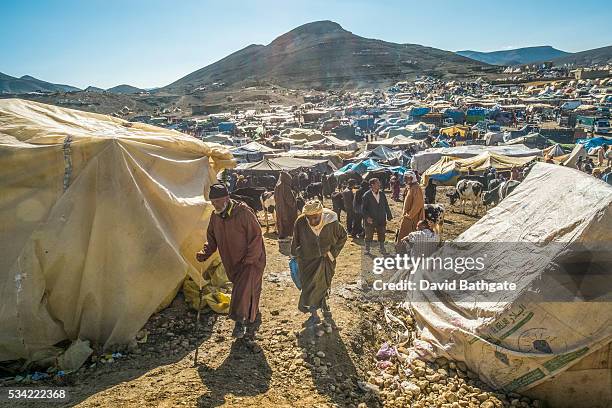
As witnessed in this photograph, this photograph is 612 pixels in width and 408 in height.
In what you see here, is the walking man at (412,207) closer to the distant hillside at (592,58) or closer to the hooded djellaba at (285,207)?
the hooded djellaba at (285,207)

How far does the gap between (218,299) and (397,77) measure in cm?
9735

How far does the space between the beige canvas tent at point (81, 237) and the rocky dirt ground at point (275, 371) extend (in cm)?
48

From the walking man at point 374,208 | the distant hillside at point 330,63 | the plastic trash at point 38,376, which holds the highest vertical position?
the distant hillside at point 330,63

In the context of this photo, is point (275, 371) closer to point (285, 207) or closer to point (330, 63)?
point (285, 207)

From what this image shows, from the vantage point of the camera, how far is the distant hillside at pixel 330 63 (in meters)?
97.3

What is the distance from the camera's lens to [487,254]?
4621 mm

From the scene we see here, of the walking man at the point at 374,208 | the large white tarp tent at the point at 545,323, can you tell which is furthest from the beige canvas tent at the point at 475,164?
the large white tarp tent at the point at 545,323

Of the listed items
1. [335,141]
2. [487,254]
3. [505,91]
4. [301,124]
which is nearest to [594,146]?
[335,141]

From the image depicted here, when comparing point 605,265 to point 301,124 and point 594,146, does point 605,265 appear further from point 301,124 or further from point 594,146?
point 301,124

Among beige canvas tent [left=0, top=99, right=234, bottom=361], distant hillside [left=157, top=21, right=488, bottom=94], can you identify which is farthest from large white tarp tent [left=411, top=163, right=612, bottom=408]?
distant hillside [left=157, top=21, right=488, bottom=94]

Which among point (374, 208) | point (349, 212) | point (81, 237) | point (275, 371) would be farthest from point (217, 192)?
point (349, 212)

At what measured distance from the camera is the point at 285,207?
8992 mm

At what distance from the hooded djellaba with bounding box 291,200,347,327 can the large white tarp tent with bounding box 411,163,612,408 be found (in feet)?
4.15

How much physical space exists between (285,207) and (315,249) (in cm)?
454
